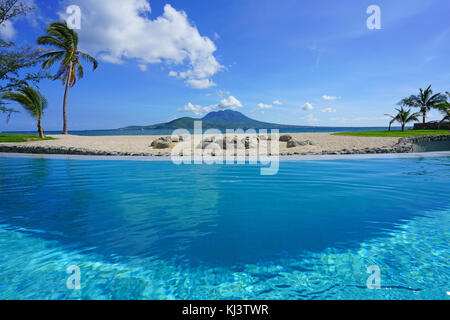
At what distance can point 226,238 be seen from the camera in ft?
12.1

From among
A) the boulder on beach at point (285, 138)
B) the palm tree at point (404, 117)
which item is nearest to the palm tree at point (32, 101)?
the boulder on beach at point (285, 138)

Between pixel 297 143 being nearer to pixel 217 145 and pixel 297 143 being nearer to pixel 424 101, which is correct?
pixel 217 145

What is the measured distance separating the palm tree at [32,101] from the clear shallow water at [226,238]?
18.3 m

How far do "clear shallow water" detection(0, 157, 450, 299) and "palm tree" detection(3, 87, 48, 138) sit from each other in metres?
18.3

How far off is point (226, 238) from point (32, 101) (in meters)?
25.4

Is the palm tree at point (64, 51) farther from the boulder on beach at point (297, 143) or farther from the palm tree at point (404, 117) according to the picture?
the palm tree at point (404, 117)

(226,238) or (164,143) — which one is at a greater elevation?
(164,143)

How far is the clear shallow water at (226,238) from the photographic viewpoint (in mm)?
2533

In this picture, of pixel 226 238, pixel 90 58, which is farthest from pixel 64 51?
pixel 226 238

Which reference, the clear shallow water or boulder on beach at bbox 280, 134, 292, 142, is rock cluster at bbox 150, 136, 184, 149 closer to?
boulder on beach at bbox 280, 134, 292, 142
